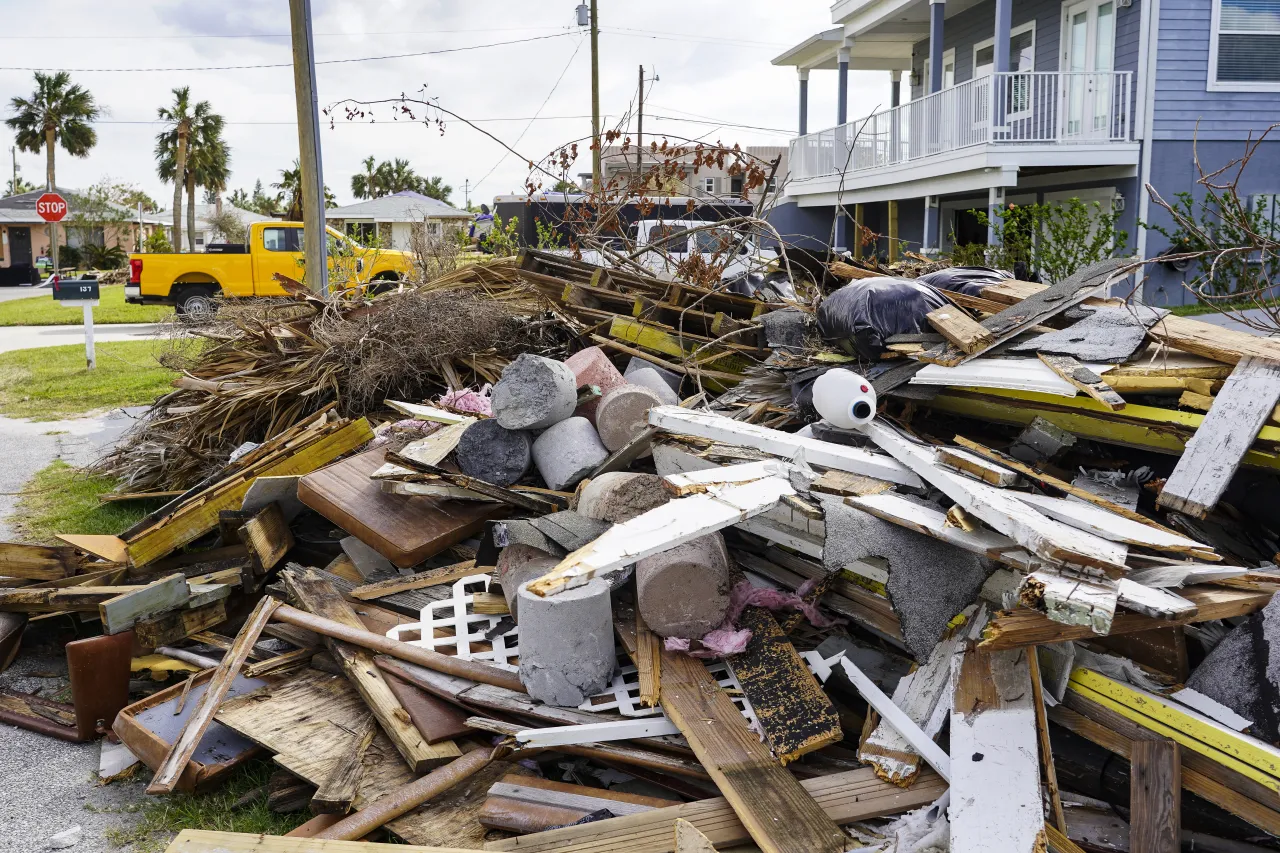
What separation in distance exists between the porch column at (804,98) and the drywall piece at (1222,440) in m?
18.1

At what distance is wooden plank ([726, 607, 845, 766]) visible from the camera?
10.6 ft

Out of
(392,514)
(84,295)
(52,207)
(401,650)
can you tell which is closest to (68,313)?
(52,207)

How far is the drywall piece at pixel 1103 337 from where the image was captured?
13.9ft

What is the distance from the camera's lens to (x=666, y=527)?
324cm

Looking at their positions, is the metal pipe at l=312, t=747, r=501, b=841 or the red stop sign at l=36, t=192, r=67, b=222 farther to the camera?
the red stop sign at l=36, t=192, r=67, b=222

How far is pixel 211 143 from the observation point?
4888 cm

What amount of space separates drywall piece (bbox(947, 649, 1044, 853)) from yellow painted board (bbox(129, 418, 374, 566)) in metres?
3.81

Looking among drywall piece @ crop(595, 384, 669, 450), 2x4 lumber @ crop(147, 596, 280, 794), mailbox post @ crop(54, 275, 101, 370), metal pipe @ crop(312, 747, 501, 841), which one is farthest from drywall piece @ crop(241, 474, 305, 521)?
mailbox post @ crop(54, 275, 101, 370)

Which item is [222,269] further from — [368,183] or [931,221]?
[368,183]

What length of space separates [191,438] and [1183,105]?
13480 mm

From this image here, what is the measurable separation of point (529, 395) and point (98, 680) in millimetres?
2245

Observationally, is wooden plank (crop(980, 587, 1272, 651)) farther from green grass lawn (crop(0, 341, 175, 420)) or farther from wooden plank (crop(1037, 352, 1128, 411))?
green grass lawn (crop(0, 341, 175, 420))

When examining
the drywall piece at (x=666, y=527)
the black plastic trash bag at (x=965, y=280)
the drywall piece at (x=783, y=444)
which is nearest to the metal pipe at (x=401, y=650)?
the drywall piece at (x=666, y=527)

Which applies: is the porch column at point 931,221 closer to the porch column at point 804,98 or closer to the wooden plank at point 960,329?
the porch column at point 804,98
